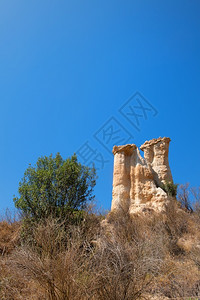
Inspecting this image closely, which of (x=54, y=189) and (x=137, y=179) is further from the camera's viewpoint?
(x=137, y=179)

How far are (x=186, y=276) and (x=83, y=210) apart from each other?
5.43 m

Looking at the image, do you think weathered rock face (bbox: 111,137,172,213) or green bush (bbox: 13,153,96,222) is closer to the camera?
green bush (bbox: 13,153,96,222)

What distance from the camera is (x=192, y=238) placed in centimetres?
1094

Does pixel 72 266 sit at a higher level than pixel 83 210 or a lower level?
lower

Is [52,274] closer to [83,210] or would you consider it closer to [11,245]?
[83,210]

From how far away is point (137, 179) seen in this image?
16.9m

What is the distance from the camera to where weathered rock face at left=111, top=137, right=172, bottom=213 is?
15.4 m

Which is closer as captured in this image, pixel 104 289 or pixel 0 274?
pixel 104 289

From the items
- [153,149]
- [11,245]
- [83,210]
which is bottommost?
[11,245]

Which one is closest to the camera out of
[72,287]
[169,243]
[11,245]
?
[72,287]

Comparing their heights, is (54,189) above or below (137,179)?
below

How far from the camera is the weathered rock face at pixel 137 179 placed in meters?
15.4

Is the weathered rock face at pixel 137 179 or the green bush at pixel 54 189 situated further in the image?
the weathered rock face at pixel 137 179

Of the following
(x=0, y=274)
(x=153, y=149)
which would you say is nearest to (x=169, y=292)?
(x=0, y=274)
